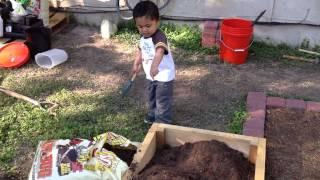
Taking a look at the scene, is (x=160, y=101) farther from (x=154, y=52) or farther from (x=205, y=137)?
(x=205, y=137)

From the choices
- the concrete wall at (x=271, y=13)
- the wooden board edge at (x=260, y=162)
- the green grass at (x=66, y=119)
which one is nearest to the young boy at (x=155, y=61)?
the green grass at (x=66, y=119)

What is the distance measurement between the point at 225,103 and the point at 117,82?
122 cm

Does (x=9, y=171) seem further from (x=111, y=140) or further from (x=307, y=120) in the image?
(x=307, y=120)

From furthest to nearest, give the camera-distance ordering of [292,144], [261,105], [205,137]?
[261,105] < [292,144] < [205,137]

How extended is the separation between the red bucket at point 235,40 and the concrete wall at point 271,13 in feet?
1.58

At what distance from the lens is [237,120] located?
413 centimetres

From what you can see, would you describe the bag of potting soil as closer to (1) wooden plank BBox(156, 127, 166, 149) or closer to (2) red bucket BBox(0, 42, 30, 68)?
(1) wooden plank BBox(156, 127, 166, 149)

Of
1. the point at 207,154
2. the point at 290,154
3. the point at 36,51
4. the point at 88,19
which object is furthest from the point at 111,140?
the point at 88,19

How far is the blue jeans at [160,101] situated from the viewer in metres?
3.87

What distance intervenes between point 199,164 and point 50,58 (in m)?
3.05

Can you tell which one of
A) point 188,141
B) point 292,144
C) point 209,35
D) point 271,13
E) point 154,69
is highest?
point 154,69

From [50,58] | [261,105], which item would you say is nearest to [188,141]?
[261,105]

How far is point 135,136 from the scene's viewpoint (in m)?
3.87

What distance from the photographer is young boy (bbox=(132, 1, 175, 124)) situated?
3521mm
